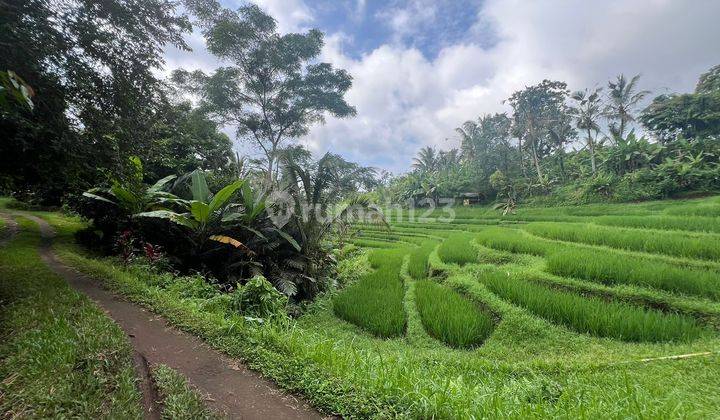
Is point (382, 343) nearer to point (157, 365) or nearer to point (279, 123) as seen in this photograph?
point (157, 365)

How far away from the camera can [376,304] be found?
17.6ft

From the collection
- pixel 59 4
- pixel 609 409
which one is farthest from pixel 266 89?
pixel 609 409

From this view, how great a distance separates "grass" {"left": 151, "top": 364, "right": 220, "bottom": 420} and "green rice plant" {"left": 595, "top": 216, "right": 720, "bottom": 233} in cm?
1031

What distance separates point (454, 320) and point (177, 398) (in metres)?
3.55

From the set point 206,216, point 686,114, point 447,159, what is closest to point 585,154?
point 686,114

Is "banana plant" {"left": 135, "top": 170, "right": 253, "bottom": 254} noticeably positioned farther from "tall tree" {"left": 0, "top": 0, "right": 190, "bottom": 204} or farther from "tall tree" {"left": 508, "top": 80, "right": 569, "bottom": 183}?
"tall tree" {"left": 508, "top": 80, "right": 569, "bottom": 183}

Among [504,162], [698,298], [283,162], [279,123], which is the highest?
[279,123]

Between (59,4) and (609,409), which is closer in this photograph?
(609,409)

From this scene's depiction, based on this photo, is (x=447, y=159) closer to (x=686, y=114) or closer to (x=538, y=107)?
(x=538, y=107)

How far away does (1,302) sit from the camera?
3463mm

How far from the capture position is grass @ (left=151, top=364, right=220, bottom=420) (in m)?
1.83

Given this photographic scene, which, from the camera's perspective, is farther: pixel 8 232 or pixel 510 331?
pixel 8 232

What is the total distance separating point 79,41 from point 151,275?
13.8ft

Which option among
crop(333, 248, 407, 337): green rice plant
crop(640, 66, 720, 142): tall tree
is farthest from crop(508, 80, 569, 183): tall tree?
crop(333, 248, 407, 337): green rice plant
